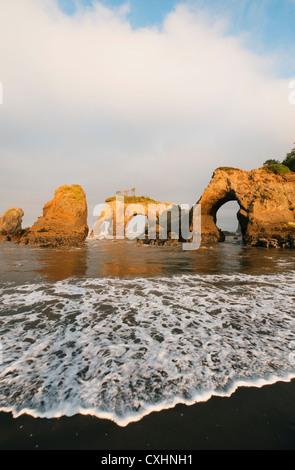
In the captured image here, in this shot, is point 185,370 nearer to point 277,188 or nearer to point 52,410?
point 52,410

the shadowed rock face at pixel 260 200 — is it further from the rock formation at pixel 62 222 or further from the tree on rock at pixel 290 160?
the rock formation at pixel 62 222

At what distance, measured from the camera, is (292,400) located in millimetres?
2066

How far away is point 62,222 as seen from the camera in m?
25.5

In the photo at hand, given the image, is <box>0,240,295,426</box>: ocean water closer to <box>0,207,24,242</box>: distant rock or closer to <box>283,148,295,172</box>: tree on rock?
<box>283,148,295,172</box>: tree on rock

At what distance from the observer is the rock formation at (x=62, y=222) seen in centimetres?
2398

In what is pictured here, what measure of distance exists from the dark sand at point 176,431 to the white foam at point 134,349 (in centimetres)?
11

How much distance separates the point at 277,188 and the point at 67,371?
26323 millimetres

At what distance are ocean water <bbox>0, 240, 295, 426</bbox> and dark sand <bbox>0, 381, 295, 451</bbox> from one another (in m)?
0.11

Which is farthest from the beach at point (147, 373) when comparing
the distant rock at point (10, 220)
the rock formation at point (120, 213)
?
the distant rock at point (10, 220)

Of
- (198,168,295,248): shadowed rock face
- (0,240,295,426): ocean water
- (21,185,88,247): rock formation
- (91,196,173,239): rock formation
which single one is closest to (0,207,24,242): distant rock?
(91,196,173,239): rock formation
